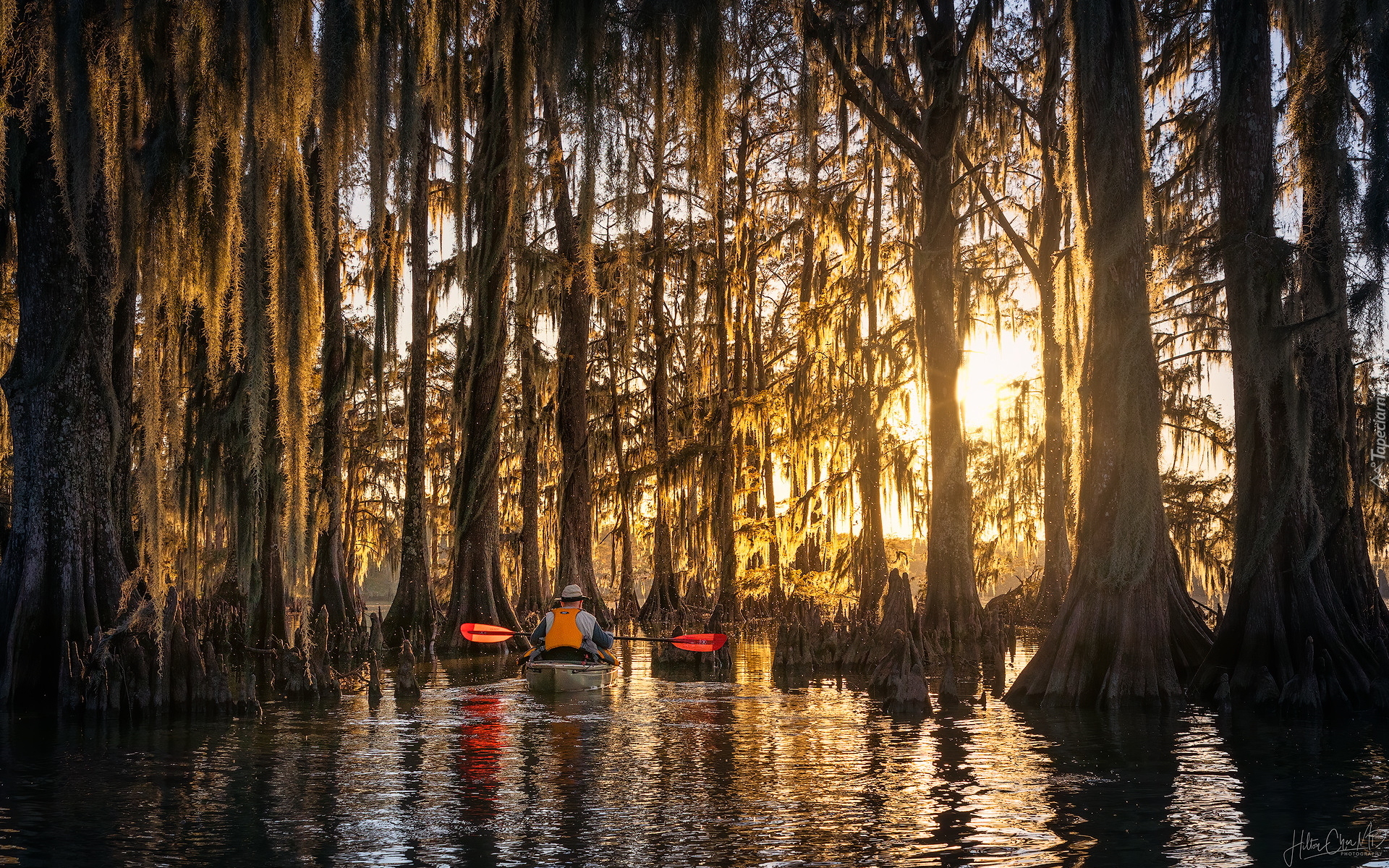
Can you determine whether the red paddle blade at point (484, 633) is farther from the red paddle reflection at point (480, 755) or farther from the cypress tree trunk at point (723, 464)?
the cypress tree trunk at point (723, 464)

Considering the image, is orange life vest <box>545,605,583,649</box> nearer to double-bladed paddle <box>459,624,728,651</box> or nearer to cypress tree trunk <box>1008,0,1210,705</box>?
double-bladed paddle <box>459,624,728,651</box>

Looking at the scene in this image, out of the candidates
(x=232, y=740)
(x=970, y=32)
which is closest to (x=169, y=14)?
(x=232, y=740)

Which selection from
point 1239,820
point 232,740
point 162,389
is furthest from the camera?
point 162,389

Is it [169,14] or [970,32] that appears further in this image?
[970,32]

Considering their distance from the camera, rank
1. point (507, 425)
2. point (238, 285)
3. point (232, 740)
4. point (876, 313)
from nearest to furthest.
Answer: point (232, 740), point (238, 285), point (876, 313), point (507, 425)

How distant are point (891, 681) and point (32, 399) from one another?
9.82m

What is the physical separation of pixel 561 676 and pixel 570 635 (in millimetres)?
651

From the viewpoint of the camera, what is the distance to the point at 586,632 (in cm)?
1527

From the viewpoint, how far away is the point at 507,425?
3441 centimetres

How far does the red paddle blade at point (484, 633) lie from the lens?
1703 cm

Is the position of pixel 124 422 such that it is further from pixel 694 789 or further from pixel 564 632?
pixel 694 789

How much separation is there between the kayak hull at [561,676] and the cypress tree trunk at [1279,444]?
6777 millimetres

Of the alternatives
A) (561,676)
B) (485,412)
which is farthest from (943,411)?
(485,412)

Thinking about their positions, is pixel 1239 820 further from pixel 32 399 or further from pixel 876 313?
pixel 876 313
